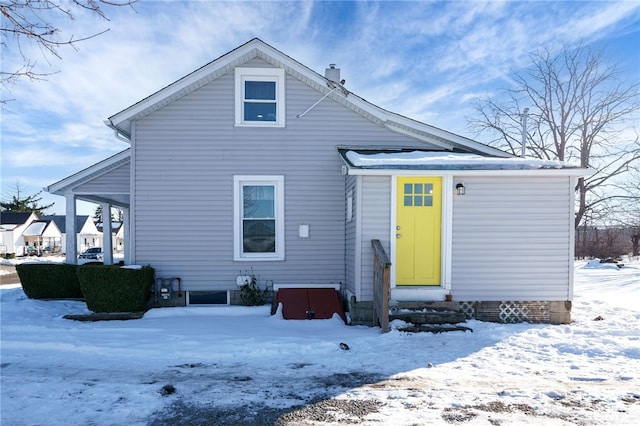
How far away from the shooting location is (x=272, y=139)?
26.5 ft

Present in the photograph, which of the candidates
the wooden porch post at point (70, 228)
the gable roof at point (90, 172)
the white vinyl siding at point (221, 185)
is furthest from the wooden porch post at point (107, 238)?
the white vinyl siding at point (221, 185)

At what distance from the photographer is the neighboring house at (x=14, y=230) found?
3906cm

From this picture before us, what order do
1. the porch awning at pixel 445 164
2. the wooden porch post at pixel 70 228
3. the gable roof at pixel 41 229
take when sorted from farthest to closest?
the gable roof at pixel 41 229, the wooden porch post at pixel 70 228, the porch awning at pixel 445 164


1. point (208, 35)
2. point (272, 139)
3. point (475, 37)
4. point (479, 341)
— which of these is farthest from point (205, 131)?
point (475, 37)

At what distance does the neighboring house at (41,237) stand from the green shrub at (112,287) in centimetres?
4371

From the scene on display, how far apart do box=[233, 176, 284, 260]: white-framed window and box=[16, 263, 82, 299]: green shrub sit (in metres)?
4.32

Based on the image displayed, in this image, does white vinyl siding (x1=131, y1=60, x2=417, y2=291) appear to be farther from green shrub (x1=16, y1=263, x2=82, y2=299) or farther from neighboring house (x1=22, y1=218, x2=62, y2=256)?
neighboring house (x1=22, y1=218, x2=62, y2=256)

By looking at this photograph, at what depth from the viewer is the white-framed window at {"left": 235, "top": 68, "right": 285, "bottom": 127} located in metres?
8.05

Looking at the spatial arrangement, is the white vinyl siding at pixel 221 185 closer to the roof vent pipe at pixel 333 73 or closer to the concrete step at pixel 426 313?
the roof vent pipe at pixel 333 73

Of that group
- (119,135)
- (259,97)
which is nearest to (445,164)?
(259,97)

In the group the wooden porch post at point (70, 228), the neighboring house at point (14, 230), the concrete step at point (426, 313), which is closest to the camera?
the concrete step at point (426, 313)

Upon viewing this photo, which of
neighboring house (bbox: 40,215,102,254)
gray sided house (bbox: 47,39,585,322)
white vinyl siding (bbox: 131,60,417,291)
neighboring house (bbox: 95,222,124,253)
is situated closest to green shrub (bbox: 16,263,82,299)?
gray sided house (bbox: 47,39,585,322)

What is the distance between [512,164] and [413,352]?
3798mm

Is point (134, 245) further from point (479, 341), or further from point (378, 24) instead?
point (378, 24)
